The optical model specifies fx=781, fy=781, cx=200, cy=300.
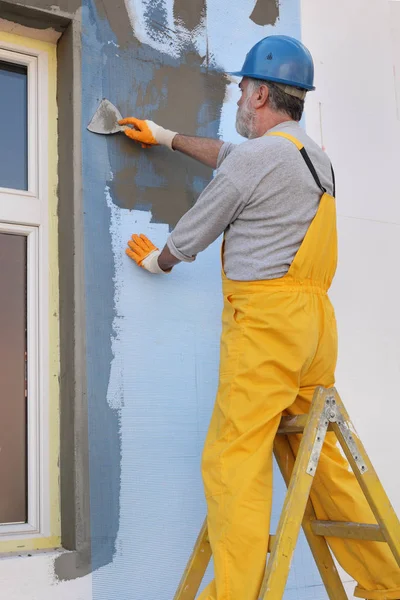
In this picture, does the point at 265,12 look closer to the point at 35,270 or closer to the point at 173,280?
the point at 173,280

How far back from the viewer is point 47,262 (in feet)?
8.88

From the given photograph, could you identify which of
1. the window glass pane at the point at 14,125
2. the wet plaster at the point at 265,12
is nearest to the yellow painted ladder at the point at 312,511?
the window glass pane at the point at 14,125

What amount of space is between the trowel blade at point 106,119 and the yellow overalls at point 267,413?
0.78 metres

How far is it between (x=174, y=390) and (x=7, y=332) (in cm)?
61

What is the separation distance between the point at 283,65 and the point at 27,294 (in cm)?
114

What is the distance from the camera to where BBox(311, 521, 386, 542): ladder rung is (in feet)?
6.79

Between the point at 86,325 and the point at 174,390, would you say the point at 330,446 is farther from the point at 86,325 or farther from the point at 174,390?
the point at 86,325

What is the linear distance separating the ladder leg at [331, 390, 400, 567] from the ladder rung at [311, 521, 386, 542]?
0.03m

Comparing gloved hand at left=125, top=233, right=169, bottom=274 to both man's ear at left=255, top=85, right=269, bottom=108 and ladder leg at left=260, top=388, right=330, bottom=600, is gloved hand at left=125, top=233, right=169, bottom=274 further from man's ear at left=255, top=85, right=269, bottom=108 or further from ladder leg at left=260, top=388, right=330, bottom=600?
ladder leg at left=260, top=388, right=330, bottom=600

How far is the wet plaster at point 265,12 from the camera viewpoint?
3.19 metres

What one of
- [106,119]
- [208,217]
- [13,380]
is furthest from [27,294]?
[208,217]

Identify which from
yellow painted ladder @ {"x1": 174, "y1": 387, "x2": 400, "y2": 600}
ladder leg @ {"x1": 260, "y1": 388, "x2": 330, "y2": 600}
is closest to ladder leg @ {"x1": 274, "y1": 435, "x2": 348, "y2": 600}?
yellow painted ladder @ {"x1": 174, "y1": 387, "x2": 400, "y2": 600}

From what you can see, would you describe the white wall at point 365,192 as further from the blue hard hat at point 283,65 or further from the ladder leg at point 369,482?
the ladder leg at point 369,482

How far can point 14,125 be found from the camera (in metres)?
2.78
